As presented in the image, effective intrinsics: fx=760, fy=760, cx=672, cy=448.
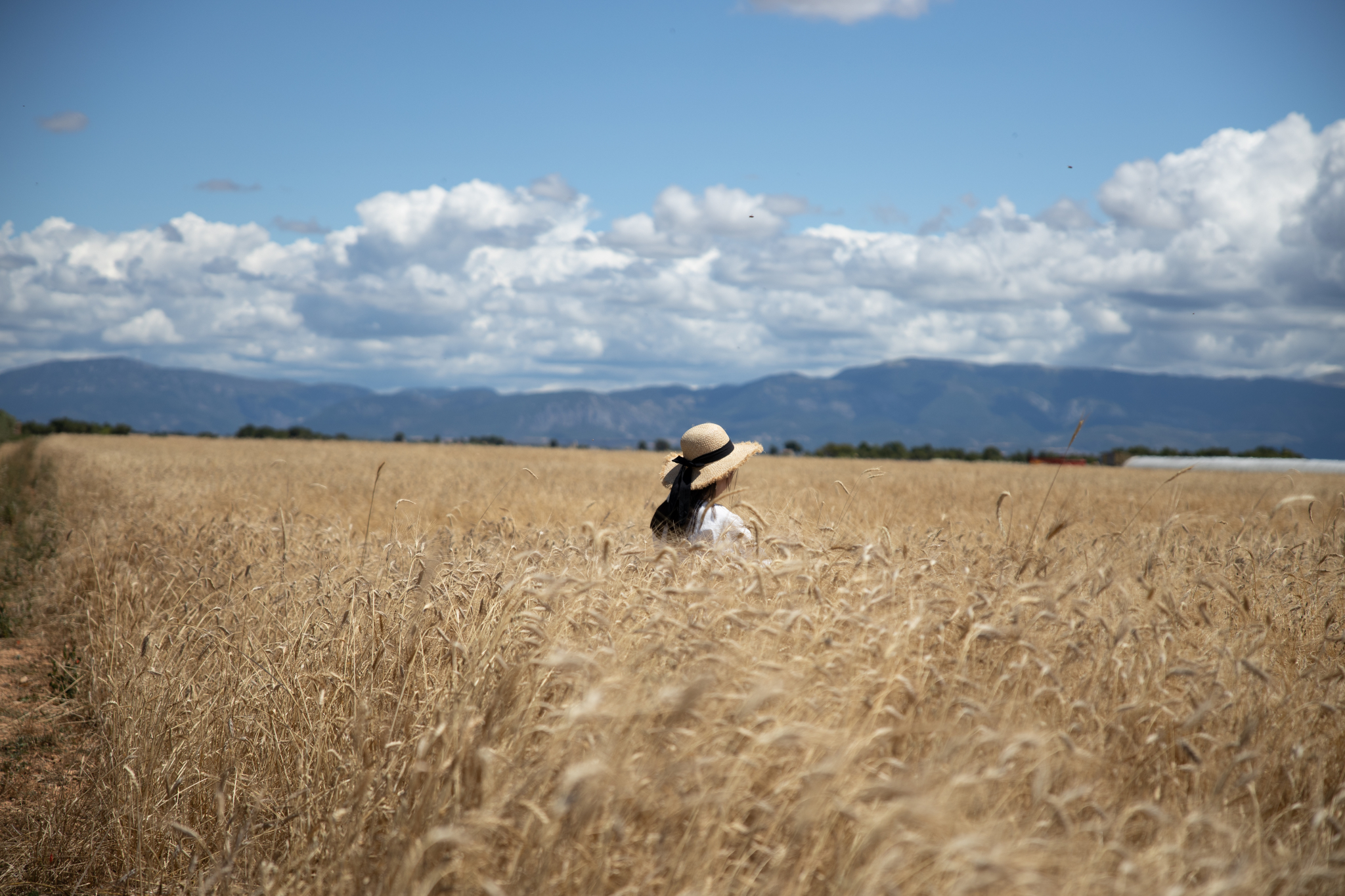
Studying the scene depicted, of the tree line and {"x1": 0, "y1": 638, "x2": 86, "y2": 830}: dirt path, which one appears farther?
the tree line

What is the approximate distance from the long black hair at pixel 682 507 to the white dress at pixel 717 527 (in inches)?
3.6

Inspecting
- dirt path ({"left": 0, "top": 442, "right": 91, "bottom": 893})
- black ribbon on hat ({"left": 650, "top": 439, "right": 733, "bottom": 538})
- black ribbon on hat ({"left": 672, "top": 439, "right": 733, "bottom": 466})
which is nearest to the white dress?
black ribbon on hat ({"left": 650, "top": 439, "right": 733, "bottom": 538})

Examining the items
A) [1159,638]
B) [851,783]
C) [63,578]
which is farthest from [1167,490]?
[63,578]

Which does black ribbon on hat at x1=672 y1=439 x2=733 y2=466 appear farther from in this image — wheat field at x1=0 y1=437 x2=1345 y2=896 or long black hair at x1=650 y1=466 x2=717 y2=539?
wheat field at x1=0 y1=437 x2=1345 y2=896

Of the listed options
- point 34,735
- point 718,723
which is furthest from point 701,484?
point 34,735

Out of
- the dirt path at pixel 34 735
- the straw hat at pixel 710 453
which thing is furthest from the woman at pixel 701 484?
the dirt path at pixel 34 735

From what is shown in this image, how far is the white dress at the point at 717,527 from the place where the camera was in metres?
4.90

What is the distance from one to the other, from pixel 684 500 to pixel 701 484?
344 mm

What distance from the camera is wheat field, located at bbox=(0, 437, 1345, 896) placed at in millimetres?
2119

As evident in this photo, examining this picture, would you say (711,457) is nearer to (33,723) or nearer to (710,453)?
(710,453)

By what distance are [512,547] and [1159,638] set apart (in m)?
3.90

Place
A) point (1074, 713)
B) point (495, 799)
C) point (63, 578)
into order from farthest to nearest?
point (63, 578)
point (1074, 713)
point (495, 799)

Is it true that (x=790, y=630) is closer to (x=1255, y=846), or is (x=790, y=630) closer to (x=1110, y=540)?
(x=1255, y=846)

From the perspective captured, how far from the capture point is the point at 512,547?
543 cm
